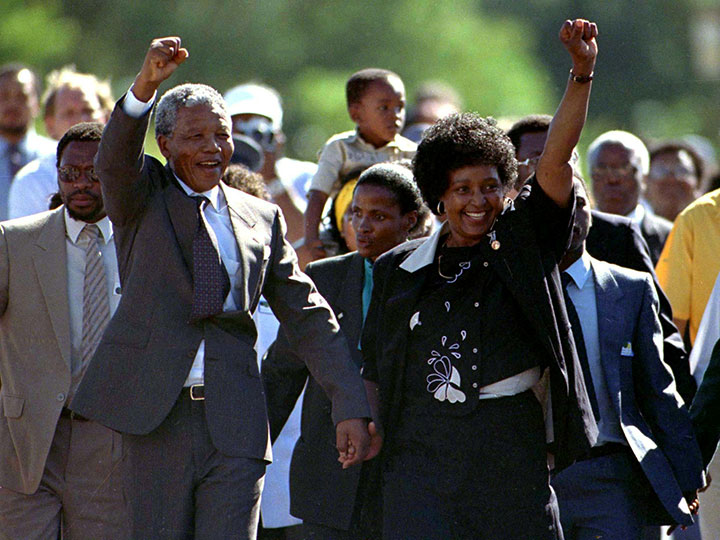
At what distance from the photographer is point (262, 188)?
26.4 ft

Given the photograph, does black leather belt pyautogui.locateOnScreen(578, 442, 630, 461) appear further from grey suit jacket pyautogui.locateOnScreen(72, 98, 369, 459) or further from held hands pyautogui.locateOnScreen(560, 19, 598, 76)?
held hands pyautogui.locateOnScreen(560, 19, 598, 76)

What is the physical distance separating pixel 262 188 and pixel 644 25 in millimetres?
36482

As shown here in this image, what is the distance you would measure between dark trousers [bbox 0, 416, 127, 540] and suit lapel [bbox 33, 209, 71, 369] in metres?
0.36

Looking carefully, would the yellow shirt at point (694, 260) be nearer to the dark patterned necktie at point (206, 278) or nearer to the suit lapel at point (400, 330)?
the suit lapel at point (400, 330)

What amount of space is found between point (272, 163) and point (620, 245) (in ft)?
11.2

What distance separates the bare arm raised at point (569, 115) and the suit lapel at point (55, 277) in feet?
7.83

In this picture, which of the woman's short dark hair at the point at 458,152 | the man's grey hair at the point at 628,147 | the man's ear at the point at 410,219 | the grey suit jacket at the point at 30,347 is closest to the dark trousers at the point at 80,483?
the grey suit jacket at the point at 30,347

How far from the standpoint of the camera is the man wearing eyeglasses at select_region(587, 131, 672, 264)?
906cm

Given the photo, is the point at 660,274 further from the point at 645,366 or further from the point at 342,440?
the point at 342,440

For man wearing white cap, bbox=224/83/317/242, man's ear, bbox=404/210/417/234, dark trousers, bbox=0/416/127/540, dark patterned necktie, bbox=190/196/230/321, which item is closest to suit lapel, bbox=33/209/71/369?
dark trousers, bbox=0/416/127/540

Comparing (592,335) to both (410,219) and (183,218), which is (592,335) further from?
(183,218)

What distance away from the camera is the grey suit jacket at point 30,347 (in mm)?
6523

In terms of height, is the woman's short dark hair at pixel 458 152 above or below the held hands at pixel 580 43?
below

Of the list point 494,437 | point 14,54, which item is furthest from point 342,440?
point 14,54
